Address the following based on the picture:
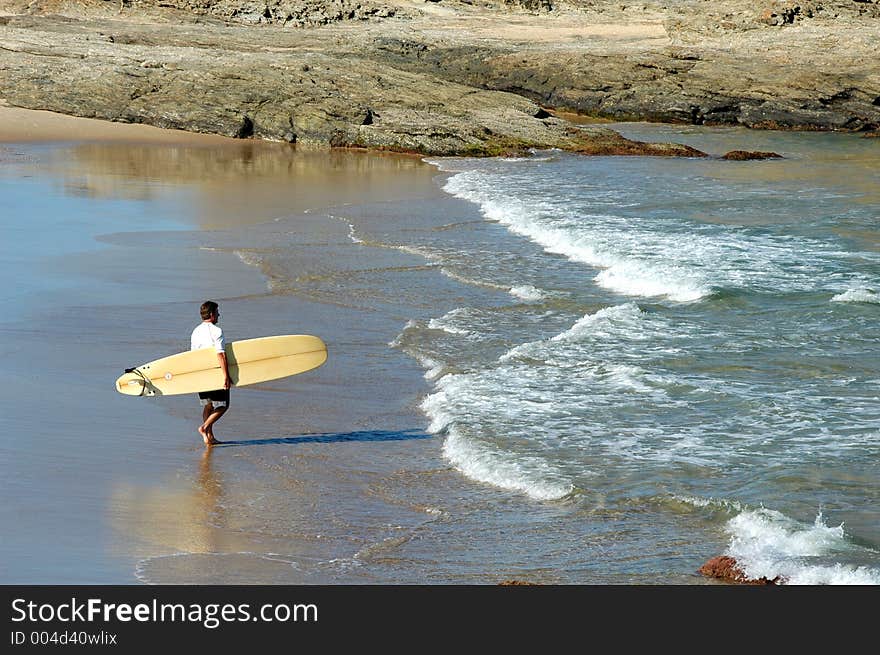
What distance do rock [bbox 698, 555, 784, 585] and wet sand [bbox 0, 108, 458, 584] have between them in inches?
68.9

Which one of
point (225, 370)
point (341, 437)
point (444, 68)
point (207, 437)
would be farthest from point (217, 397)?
point (444, 68)

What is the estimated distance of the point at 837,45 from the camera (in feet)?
164

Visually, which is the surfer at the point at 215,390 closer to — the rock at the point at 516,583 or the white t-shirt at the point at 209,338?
the white t-shirt at the point at 209,338

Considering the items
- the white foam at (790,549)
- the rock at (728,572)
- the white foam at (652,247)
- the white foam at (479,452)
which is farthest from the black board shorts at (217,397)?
the white foam at (652,247)

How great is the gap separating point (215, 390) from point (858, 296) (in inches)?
344

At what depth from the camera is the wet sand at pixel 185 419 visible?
7641mm

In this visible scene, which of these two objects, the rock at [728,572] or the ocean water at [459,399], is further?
the ocean water at [459,399]

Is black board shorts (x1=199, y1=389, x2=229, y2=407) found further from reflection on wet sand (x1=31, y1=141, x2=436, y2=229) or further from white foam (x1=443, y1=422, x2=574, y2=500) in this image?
reflection on wet sand (x1=31, y1=141, x2=436, y2=229)

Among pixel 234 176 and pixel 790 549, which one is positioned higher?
pixel 790 549

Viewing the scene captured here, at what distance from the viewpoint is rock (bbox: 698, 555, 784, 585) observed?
283 inches

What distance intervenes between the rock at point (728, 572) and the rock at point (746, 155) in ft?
87.0

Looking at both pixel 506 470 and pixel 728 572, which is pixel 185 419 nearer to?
pixel 506 470

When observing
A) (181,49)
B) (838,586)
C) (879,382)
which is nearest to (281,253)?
(879,382)

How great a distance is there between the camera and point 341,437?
10.2m
